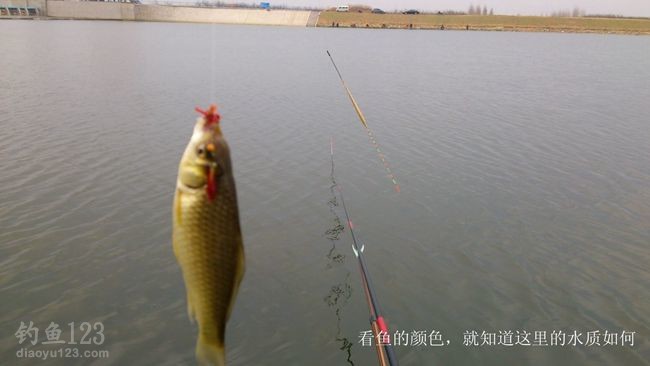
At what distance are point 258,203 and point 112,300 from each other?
4.40 m

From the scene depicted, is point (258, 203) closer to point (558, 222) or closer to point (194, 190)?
point (558, 222)

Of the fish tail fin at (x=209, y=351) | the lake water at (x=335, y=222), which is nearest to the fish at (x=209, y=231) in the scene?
the fish tail fin at (x=209, y=351)

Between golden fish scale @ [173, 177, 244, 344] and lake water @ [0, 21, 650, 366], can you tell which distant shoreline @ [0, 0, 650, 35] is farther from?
golden fish scale @ [173, 177, 244, 344]

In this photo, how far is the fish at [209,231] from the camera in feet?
6.65

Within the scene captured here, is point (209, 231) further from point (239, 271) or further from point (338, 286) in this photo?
point (338, 286)

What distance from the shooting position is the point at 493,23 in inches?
4181

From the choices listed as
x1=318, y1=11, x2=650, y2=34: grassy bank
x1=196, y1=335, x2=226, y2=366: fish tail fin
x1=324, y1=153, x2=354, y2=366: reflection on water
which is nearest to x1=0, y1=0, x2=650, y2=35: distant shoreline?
x1=318, y1=11, x2=650, y2=34: grassy bank

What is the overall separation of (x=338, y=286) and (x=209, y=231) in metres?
6.30

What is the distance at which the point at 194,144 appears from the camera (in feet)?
6.59

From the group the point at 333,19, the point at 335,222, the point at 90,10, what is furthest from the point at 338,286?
the point at 90,10

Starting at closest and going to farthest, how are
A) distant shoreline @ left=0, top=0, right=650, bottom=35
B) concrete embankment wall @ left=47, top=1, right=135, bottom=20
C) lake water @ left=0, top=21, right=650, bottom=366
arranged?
lake water @ left=0, top=21, right=650, bottom=366 → distant shoreline @ left=0, top=0, right=650, bottom=35 → concrete embankment wall @ left=47, top=1, right=135, bottom=20

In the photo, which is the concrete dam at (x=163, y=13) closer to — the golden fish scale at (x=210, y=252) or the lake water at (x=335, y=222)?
the lake water at (x=335, y=222)

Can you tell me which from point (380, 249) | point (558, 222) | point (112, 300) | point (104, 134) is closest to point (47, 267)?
point (112, 300)

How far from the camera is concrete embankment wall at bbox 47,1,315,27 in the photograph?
4641 inches
